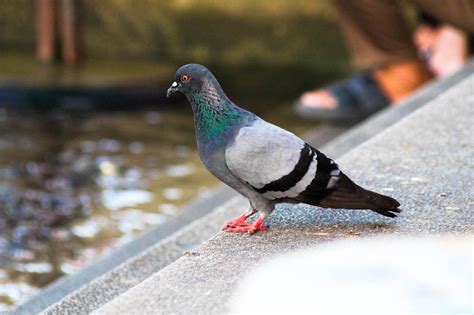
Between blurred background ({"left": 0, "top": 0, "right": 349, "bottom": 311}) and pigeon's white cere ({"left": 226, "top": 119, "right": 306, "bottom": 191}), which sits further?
blurred background ({"left": 0, "top": 0, "right": 349, "bottom": 311})

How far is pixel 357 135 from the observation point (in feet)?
12.4

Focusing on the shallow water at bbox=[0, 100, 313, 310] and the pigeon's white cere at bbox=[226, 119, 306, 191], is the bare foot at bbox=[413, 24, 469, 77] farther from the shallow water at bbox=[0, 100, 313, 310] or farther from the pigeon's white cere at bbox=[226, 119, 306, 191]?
the pigeon's white cere at bbox=[226, 119, 306, 191]

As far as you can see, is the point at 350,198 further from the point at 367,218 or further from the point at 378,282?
the point at 378,282

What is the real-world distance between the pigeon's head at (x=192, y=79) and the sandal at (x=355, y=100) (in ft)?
8.43

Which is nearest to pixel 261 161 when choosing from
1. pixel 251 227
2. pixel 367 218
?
pixel 251 227

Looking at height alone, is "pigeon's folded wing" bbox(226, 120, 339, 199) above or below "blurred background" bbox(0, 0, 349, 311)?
below

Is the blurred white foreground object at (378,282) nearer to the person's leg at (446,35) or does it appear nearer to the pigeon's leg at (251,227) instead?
the pigeon's leg at (251,227)

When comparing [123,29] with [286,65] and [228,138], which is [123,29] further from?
[228,138]

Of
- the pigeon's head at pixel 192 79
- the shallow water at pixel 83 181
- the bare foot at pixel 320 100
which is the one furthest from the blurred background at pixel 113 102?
the pigeon's head at pixel 192 79

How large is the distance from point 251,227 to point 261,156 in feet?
0.59

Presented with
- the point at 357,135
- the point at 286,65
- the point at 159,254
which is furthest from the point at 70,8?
the point at 159,254

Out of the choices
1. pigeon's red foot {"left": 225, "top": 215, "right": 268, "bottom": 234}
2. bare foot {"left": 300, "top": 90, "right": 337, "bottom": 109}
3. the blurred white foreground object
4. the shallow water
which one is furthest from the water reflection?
the blurred white foreground object

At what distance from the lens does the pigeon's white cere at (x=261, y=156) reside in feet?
7.09

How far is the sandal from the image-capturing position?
485 cm
